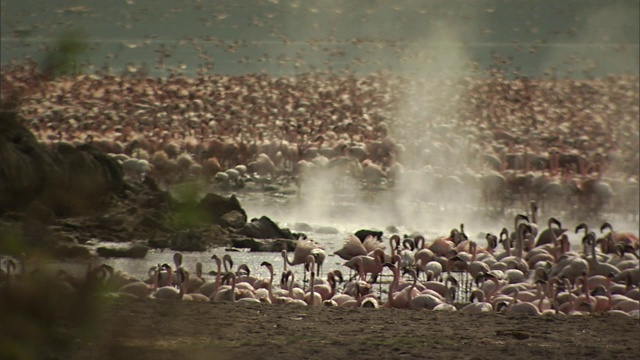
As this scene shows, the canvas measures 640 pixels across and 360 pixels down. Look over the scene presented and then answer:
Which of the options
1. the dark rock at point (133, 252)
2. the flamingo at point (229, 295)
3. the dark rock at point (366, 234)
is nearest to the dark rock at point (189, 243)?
the dark rock at point (366, 234)

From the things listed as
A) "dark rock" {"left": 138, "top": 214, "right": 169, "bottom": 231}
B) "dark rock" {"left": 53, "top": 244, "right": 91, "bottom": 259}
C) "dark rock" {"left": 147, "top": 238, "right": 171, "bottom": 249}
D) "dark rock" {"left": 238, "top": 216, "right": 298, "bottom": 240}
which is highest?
"dark rock" {"left": 238, "top": 216, "right": 298, "bottom": 240}

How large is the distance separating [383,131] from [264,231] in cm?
890

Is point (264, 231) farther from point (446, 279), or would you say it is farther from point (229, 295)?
point (229, 295)

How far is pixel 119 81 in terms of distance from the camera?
22.1 meters

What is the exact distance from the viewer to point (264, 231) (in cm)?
888

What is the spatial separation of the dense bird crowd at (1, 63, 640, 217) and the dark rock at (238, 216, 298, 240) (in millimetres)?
547

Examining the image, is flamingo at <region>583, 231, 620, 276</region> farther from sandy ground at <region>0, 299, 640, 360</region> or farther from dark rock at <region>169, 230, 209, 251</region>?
dark rock at <region>169, 230, 209, 251</region>

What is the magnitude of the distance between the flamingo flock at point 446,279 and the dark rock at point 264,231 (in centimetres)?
69

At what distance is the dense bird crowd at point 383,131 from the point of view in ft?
41.4

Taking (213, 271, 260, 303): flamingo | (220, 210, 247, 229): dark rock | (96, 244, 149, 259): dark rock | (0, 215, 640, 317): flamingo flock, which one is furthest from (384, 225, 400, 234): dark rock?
(96, 244, 149, 259): dark rock

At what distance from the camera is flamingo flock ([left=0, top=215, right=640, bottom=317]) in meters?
6.25

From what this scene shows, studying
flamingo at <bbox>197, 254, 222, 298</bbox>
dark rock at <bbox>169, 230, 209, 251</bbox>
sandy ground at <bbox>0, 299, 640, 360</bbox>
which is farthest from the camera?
dark rock at <bbox>169, 230, 209, 251</bbox>

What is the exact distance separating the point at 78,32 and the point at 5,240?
0.88ft

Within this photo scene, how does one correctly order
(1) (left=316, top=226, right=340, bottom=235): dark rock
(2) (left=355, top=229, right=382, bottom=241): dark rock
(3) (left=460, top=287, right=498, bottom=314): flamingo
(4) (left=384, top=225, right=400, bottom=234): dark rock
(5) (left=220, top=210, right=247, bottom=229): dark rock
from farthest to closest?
1. (4) (left=384, top=225, right=400, bottom=234): dark rock
2. (1) (left=316, top=226, right=340, bottom=235): dark rock
3. (2) (left=355, top=229, right=382, bottom=241): dark rock
4. (5) (left=220, top=210, right=247, bottom=229): dark rock
5. (3) (left=460, top=287, right=498, bottom=314): flamingo
